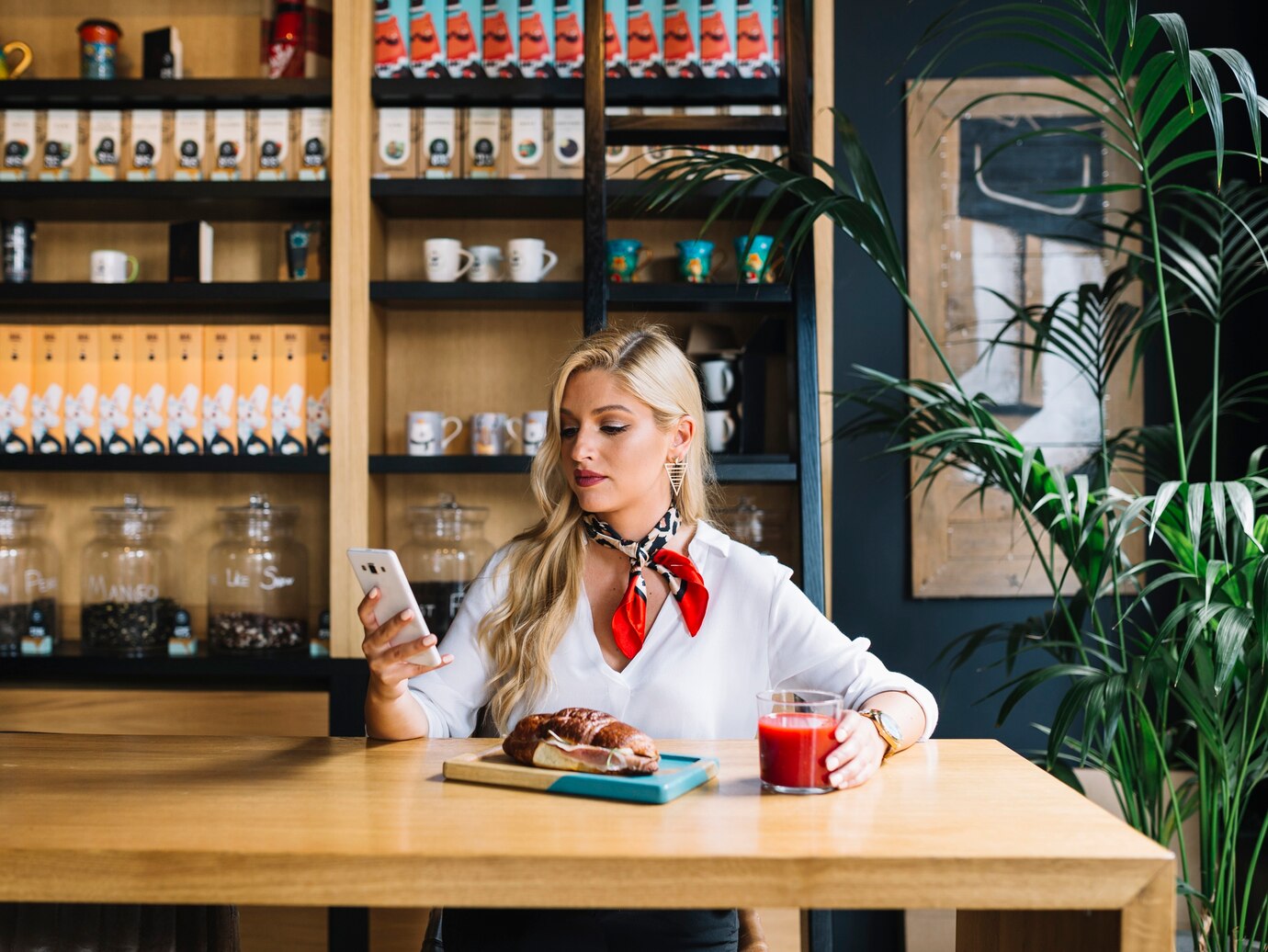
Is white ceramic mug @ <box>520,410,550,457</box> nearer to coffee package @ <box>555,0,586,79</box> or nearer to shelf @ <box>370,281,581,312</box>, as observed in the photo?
shelf @ <box>370,281,581,312</box>

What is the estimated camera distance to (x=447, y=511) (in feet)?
8.86

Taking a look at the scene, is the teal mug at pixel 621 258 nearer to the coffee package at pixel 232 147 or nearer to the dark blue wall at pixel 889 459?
the dark blue wall at pixel 889 459

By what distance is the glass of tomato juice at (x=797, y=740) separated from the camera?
3.86 ft

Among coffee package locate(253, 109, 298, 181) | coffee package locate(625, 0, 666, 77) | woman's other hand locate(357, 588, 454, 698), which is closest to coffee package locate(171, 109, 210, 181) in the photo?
coffee package locate(253, 109, 298, 181)

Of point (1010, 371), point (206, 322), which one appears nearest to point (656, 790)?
point (1010, 371)

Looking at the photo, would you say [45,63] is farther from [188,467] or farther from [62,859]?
[62,859]

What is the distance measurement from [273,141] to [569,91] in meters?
0.72

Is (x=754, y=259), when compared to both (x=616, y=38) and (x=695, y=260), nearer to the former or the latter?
(x=695, y=260)

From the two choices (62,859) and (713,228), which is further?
(713,228)

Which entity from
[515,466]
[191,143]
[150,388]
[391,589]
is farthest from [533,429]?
[391,589]

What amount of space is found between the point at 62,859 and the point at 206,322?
2.11 m

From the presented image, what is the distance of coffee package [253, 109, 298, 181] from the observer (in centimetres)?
260

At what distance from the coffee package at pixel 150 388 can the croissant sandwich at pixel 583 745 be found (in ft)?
5.66

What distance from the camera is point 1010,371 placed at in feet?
9.21
